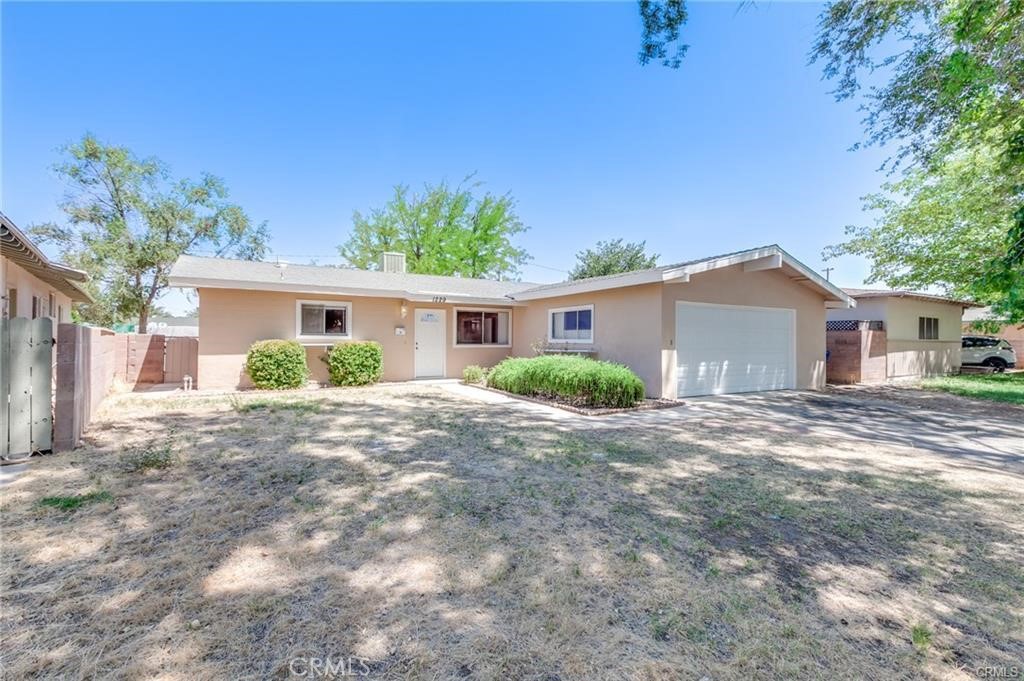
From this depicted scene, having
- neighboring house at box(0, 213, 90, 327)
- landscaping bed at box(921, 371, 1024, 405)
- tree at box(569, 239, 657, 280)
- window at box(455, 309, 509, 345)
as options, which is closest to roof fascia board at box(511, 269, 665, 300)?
window at box(455, 309, 509, 345)

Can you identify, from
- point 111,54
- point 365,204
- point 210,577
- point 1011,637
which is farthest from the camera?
point 365,204

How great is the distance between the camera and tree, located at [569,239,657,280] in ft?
84.5

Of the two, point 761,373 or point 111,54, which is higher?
point 111,54

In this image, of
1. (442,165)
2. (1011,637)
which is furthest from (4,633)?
(442,165)

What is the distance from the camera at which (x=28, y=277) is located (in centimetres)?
931

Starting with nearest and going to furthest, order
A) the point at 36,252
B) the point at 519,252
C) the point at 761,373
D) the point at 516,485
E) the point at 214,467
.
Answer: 1. the point at 516,485
2. the point at 214,467
3. the point at 36,252
4. the point at 761,373
5. the point at 519,252

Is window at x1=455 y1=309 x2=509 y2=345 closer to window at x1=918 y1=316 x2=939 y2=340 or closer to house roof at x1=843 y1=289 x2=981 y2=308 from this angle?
house roof at x1=843 y1=289 x2=981 y2=308

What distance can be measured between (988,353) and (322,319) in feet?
84.2

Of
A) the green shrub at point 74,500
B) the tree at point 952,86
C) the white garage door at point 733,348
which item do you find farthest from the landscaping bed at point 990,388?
the green shrub at point 74,500

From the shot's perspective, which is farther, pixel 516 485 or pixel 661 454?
pixel 661 454

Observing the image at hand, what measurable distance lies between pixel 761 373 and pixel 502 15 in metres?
10.5

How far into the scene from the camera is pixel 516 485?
4.03 m

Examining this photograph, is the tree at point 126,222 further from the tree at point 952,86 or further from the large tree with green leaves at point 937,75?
the tree at point 952,86

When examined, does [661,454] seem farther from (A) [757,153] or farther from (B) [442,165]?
(B) [442,165]
